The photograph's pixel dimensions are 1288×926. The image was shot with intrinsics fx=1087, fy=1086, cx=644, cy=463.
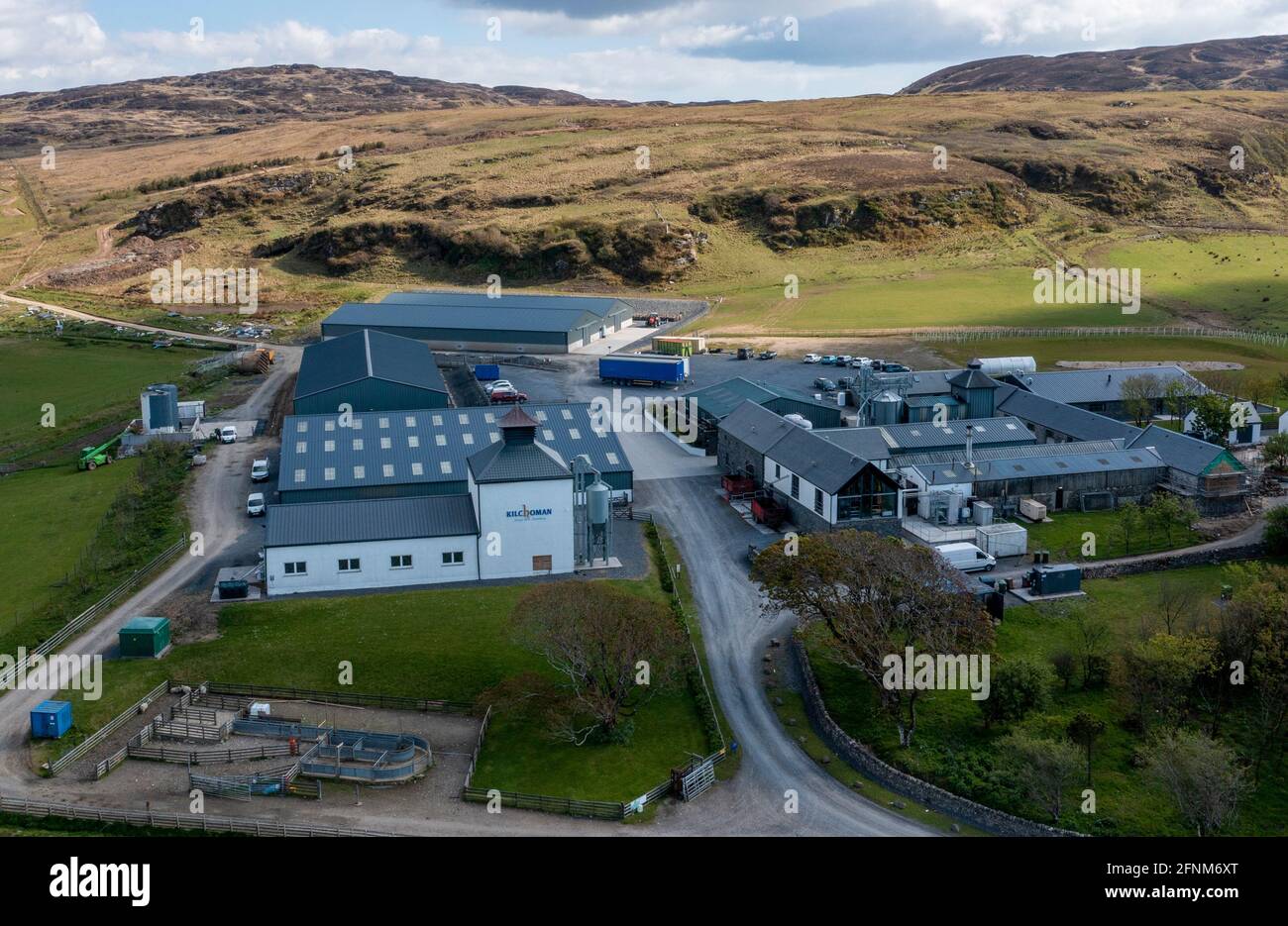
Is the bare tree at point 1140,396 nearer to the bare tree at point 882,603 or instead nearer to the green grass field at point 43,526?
the bare tree at point 882,603

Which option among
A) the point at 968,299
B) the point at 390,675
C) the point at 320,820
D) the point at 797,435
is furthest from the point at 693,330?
the point at 320,820

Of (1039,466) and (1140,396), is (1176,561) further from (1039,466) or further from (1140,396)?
(1140,396)

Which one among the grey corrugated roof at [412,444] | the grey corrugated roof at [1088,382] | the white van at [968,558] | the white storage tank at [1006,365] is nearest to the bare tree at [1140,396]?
the grey corrugated roof at [1088,382]

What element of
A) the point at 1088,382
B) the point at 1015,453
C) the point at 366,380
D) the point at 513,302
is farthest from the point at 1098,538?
the point at 513,302

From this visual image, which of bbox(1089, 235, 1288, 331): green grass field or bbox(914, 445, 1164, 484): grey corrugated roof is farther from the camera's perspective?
bbox(1089, 235, 1288, 331): green grass field

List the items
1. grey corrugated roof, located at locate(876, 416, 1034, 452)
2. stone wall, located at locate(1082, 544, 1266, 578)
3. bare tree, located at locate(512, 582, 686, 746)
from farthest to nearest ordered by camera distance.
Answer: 1. grey corrugated roof, located at locate(876, 416, 1034, 452)
2. stone wall, located at locate(1082, 544, 1266, 578)
3. bare tree, located at locate(512, 582, 686, 746)

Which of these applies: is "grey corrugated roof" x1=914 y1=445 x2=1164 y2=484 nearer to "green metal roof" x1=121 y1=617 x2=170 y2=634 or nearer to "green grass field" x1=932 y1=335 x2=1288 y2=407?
"green metal roof" x1=121 y1=617 x2=170 y2=634

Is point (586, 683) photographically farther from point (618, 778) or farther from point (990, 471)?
point (990, 471)

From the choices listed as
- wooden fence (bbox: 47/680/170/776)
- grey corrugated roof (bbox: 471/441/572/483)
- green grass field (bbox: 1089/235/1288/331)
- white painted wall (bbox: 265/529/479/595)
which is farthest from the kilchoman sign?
green grass field (bbox: 1089/235/1288/331)

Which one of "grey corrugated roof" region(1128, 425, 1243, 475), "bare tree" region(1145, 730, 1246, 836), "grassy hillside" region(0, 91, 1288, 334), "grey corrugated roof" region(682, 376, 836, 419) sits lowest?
"bare tree" region(1145, 730, 1246, 836)
